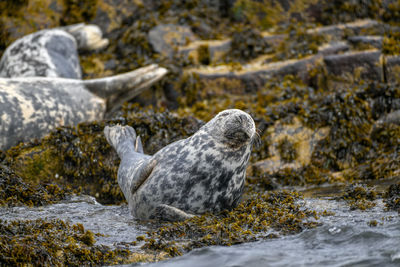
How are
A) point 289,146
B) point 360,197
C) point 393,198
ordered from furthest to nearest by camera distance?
point 289,146
point 360,197
point 393,198

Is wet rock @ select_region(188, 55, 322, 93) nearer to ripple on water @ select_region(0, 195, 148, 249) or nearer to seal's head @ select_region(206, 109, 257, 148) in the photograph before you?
ripple on water @ select_region(0, 195, 148, 249)

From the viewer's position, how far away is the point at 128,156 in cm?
522

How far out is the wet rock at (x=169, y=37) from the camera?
927 centimetres

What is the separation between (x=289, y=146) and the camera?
6703mm

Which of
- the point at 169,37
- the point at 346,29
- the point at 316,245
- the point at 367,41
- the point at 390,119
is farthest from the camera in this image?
the point at 169,37

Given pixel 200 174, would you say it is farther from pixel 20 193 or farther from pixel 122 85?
pixel 122 85

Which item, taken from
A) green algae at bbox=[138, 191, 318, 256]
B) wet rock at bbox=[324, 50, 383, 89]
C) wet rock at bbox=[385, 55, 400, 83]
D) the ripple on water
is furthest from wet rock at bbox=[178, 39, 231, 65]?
green algae at bbox=[138, 191, 318, 256]

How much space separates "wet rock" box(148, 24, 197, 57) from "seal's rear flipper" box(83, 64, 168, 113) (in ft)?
3.68

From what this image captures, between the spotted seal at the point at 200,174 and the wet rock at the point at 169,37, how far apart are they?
16.4 ft

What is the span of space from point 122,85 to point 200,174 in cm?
385

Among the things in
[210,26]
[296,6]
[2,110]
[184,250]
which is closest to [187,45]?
[210,26]

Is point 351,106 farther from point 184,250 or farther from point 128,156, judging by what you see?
point 184,250

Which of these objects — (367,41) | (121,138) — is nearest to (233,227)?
(121,138)

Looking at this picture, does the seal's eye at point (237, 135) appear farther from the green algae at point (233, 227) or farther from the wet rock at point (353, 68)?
the wet rock at point (353, 68)
